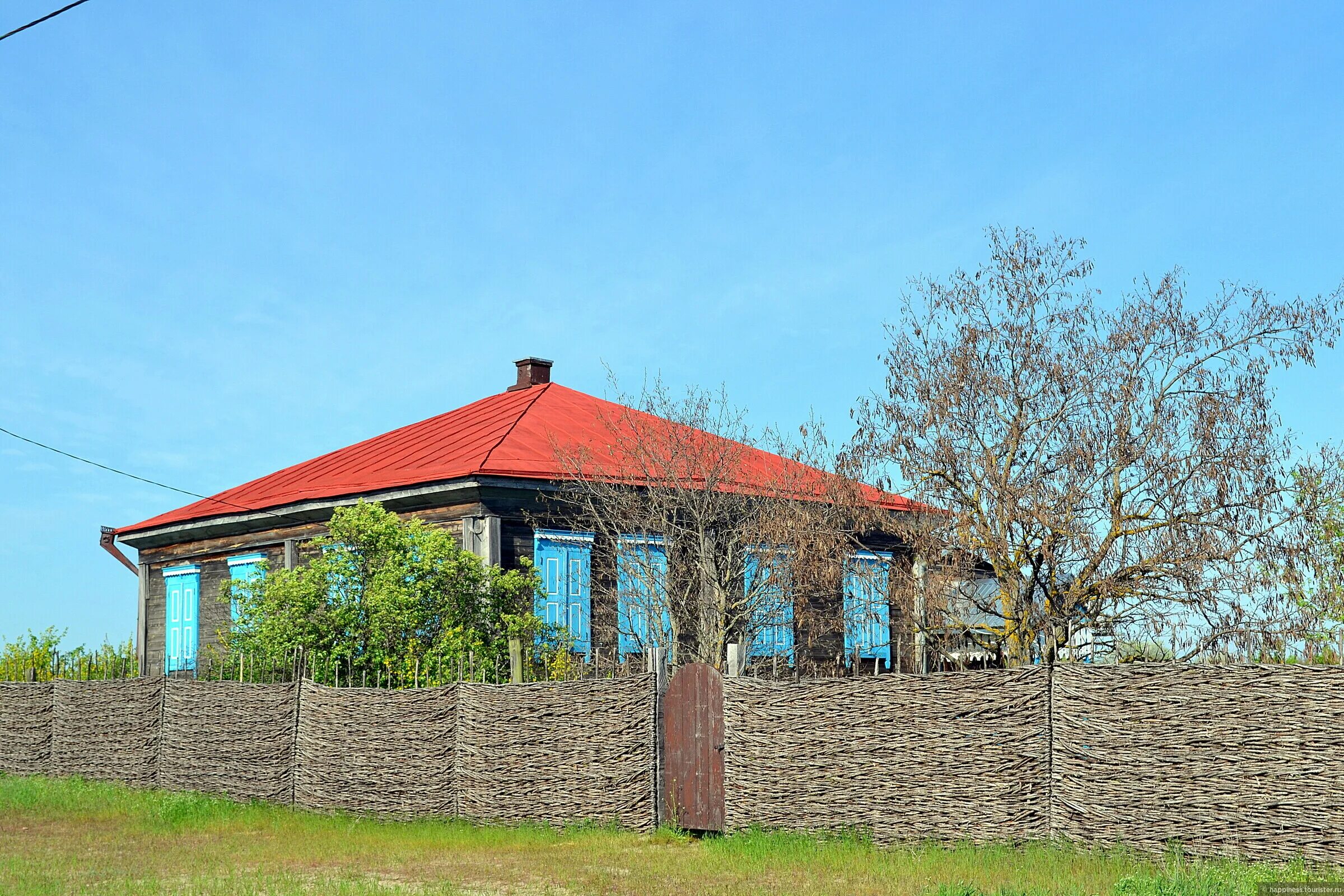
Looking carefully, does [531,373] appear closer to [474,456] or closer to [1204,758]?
[474,456]

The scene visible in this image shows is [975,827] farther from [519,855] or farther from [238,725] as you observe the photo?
[238,725]

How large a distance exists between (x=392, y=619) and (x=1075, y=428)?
8425 mm

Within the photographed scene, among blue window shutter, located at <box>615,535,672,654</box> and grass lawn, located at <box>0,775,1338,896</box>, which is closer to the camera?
grass lawn, located at <box>0,775,1338,896</box>

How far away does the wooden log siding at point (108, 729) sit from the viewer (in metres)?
17.7

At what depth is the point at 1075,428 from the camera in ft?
53.0

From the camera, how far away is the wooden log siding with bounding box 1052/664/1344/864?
32.2ft

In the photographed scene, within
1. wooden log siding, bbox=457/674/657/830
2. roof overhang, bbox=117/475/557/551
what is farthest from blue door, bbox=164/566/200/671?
wooden log siding, bbox=457/674/657/830

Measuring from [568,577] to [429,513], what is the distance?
2308 mm

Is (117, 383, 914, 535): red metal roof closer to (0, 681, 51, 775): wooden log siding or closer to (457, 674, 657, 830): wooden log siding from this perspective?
(0, 681, 51, 775): wooden log siding

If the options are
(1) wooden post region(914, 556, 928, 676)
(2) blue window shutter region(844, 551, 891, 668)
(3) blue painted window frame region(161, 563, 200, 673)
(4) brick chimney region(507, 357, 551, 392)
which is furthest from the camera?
(4) brick chimney region(507, 357, 551, 392)

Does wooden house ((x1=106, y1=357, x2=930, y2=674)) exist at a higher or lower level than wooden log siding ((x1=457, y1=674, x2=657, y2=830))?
higher

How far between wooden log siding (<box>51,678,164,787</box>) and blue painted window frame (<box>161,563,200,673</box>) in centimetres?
396

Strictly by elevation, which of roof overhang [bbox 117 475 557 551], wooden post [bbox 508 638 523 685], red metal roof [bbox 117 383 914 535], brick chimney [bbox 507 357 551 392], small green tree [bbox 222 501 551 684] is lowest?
wooden post [bbox 508 638 523 685]

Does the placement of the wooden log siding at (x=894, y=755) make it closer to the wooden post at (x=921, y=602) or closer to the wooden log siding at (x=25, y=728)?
the wooden post at (x=921, y=602)
